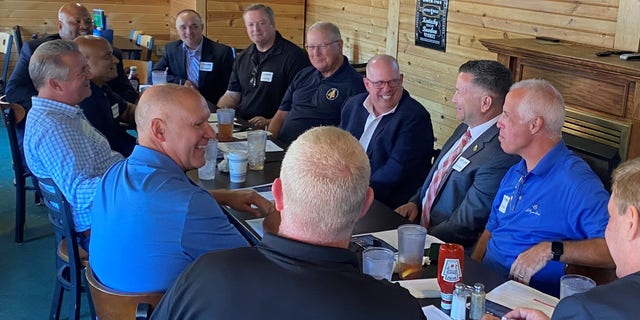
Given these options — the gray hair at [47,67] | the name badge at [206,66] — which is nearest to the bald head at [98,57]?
the gray hair at [47,67]

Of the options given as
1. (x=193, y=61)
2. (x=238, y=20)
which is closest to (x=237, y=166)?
(x=193, y=61)

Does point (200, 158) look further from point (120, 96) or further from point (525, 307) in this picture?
point (120, 96)

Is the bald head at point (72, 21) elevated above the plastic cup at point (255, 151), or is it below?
above

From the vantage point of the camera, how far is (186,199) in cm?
198

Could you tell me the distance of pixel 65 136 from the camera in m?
2.97

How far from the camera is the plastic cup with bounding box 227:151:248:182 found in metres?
3.08

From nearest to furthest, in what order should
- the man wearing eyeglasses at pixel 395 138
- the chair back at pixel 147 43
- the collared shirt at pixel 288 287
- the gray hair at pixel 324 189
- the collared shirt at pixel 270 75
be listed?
the collared shirt at pixel 288 287, the gray hair at pixel 324 189, the man wearing eyeglasses at pixel 395 138, the collared shirt at pixel 270 75, the chair back at pixel 147 43

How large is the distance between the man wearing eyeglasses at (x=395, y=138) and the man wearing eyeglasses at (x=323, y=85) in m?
0.79

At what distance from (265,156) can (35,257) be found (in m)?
1.62

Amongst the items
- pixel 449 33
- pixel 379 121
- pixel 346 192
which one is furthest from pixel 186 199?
pixel 449 33

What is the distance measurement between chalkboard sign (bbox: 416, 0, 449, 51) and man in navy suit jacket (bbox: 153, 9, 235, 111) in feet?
5.20

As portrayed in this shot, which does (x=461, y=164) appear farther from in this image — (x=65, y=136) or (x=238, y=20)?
(x=238, y=20)

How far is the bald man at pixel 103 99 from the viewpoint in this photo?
398cm

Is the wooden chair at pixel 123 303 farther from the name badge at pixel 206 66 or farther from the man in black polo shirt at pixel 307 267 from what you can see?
the name badge at pixel 206 66
